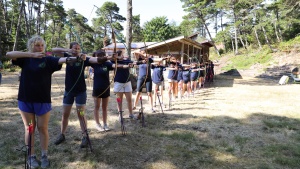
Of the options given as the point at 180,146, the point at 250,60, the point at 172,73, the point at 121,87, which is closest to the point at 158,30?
the point at 250,60

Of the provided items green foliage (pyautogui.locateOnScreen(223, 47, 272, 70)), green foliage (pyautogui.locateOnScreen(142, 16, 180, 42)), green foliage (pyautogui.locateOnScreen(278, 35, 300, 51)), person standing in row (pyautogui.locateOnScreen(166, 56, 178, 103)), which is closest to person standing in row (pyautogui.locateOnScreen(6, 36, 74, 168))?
person standing in row (pyautogui.locateOnScreen(166, 56, 178, 103))

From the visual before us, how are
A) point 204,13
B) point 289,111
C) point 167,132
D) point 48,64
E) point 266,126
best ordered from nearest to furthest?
1. point 48,64
2. point 167,132
3. point 266,126
4. point 289,111
5. point 204,13

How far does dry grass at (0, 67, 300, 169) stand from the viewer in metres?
3.54

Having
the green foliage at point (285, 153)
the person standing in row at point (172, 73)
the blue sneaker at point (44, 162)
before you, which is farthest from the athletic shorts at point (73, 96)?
the person standing in row at point (172, 73)

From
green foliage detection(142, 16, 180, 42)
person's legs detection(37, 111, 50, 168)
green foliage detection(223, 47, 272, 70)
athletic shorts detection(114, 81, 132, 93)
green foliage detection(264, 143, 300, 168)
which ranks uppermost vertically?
green foliage detection(142, 16, 180, 42)

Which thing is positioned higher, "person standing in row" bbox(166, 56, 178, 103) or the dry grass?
"person standing in row" bbox(166, 56, 178, 103)

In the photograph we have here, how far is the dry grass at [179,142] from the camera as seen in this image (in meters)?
3.54

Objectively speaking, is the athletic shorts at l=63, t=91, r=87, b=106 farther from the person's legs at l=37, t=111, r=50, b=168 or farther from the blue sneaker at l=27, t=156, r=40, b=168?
the blue sneaker at l=27, t=156, r=40, b=168

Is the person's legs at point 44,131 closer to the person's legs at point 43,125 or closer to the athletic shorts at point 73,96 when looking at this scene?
the person's legs at point 43,125

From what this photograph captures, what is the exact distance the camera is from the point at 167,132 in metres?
4.88

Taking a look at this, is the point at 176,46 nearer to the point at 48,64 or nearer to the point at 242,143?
the point at 242,143

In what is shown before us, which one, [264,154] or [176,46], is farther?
[176,46]

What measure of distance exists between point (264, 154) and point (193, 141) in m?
1.19

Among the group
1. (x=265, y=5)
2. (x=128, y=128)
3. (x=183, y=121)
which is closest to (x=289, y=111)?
(x=183, y=121)
